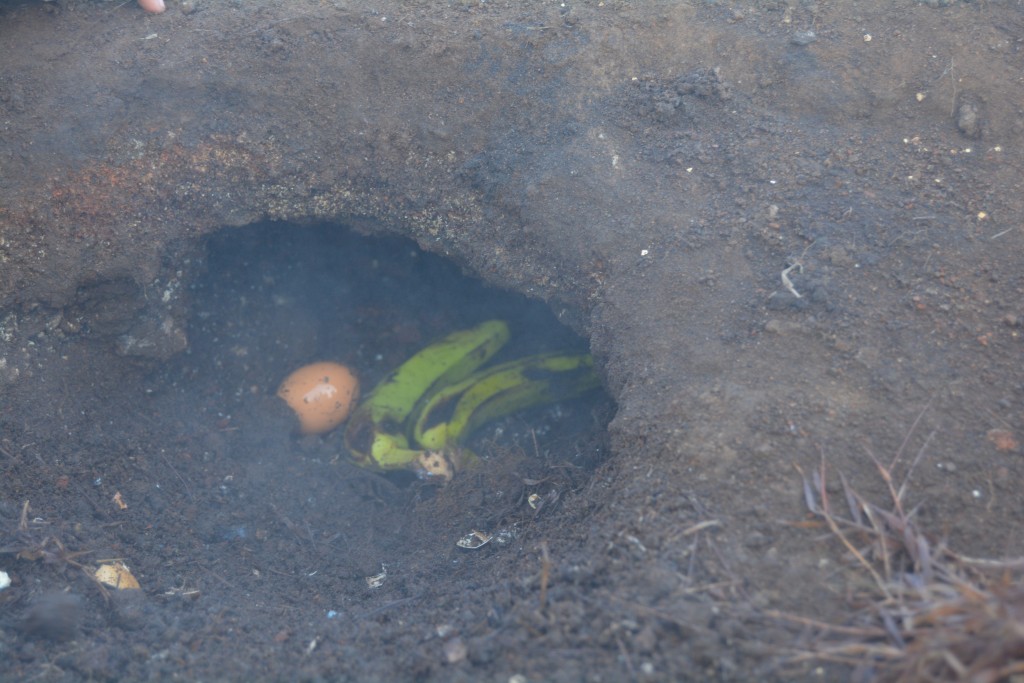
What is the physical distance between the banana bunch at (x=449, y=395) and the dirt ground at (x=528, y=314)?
0.19 m

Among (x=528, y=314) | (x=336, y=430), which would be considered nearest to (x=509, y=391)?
(x=528, y=314)

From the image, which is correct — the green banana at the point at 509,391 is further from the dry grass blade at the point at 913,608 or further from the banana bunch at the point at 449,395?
the dry grass blade at the point at 913,608

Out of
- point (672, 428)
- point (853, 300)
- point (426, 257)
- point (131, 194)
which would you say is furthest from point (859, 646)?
point (131, 194)

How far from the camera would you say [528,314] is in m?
4.83

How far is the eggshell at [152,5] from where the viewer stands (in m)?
4.13

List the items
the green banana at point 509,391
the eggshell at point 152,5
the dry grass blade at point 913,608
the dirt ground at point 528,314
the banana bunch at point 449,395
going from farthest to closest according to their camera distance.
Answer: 1. the green banana at point 509,391
2. the banana bunch at point 449,395
3. the eggshell at point 152,5
4. the dirt ground at point 528,314
5. the dry grass blade at point 913,608

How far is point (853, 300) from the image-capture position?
9.86 feet

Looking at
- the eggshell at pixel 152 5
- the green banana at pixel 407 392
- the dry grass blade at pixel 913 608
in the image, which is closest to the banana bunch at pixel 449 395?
the green banana at pixel 407 392

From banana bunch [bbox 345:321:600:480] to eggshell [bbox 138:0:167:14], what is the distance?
2613mm

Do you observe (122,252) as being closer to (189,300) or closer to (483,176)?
(189,300)

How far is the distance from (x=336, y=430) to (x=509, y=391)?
1.21 meters

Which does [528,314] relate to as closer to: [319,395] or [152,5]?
[319,395]

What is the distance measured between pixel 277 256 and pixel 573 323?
7.51 ft

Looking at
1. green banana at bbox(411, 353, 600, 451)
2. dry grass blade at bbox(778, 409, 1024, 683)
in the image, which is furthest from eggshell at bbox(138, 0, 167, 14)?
dry grass blade at bbox(778, 409, 1024, 683)
